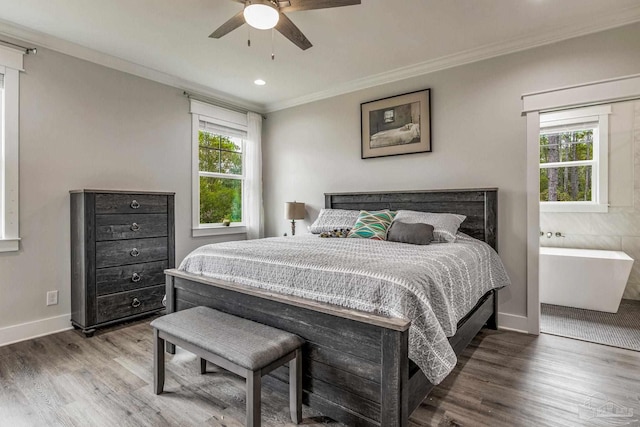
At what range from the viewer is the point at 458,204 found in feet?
10.5

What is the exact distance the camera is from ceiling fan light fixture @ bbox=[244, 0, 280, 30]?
1.93 metres

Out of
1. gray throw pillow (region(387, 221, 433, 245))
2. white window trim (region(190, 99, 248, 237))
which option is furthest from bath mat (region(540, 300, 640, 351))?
white window trim (region(190, 99, 248, 237))

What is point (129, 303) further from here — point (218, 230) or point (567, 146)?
point (567, 146)

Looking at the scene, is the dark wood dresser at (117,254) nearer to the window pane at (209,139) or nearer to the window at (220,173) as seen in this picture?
the window at (220,173)

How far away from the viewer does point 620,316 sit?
328 cm

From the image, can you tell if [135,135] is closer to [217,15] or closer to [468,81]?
[217,15]

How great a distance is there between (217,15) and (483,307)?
10.3 ft

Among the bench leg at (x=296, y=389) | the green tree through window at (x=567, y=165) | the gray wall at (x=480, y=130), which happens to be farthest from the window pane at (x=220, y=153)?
the green tree through window at (x=567, y=165)

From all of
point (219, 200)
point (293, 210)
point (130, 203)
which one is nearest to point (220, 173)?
point (219, 200)

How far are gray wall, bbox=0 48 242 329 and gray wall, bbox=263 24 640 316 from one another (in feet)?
6.84

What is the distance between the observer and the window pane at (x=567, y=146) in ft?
13.7

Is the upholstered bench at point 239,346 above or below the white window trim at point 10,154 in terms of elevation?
below

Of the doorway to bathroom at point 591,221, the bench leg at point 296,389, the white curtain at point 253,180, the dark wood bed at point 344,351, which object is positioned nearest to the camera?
the dark wood bed at point 344,351

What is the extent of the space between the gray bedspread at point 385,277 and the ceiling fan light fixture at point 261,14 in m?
1.47
